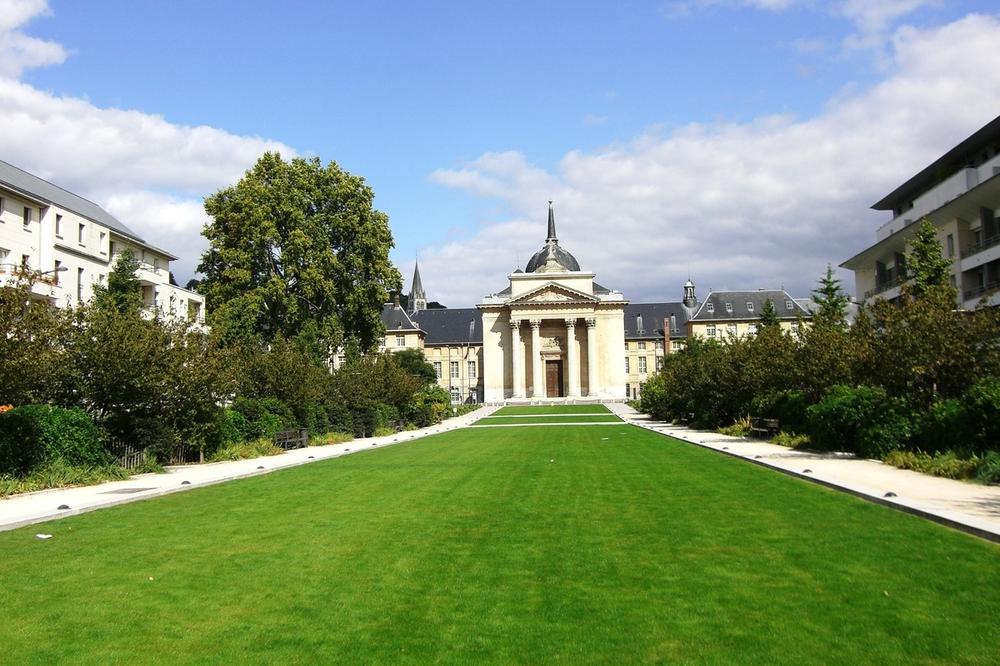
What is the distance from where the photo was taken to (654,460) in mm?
20156

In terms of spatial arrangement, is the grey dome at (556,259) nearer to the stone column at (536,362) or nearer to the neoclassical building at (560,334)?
the neoclassical building at (560,334)

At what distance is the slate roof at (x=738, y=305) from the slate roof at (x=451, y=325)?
28.9 metres

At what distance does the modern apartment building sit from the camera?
41656 mm

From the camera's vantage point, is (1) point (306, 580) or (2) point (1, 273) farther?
(2) point (1, 273)

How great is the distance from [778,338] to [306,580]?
78.7 feet

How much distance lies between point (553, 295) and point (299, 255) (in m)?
49.8

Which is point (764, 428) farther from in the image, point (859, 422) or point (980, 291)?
point (980, 291)

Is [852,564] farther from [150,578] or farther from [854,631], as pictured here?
[150,578]

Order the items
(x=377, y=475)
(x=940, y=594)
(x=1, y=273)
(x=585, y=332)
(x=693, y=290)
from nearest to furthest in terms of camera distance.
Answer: (x=940, y=594)
(x=377, y=475)
(x=1, y=273)
(x=585, y=332)
(x=693, y=290)

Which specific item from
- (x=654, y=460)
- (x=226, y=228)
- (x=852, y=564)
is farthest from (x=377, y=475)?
(x=226, y=228)

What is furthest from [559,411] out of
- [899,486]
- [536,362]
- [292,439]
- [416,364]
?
[899,486]

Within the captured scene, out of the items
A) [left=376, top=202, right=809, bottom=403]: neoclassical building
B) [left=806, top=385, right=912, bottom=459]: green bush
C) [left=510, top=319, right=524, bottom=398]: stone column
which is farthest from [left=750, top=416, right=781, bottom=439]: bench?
[left=510, top=319, right=524, bottom=398]: stone column

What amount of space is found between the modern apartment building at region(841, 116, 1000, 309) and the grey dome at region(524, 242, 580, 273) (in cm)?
5304

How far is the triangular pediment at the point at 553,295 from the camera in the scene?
94.9m
